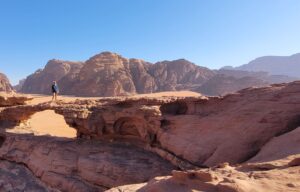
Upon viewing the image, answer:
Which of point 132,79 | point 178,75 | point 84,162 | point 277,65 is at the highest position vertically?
point 277,65

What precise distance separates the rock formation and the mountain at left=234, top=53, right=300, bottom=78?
124220 millimetres

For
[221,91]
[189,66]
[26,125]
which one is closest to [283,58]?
[189,66]

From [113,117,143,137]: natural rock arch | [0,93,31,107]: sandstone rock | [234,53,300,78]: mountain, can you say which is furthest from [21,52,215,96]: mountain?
[234,53,300,78]: mountain

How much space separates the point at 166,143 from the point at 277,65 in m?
147

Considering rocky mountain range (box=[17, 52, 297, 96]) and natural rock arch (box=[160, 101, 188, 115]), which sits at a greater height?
rocky mountain range (box=[17, 52, 297, 96])

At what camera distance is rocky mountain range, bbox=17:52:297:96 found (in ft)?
137

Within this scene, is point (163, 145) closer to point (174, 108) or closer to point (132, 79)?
point (174, 108)

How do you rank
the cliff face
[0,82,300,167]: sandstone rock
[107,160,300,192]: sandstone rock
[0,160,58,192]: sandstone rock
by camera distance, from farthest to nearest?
the cliff face < [0,160,58,192]: sandstone rock < [0,82,300,167]: sandstone rock < [107,160,300,192]: sandstone rock

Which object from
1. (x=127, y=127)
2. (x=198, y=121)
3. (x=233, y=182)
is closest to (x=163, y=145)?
(x=198, y=121)

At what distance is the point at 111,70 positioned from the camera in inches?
1720

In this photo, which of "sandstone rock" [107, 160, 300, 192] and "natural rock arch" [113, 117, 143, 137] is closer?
"sandstone rock" [107, 160, 300, 192]

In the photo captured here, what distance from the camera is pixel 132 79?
154 feet

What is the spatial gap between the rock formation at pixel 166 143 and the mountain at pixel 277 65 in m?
124

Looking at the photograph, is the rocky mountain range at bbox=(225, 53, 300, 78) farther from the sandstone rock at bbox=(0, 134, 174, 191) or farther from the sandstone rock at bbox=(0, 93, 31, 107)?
the sandstone rock at bbox=(0, 134, 174, 191)
